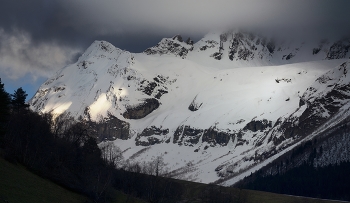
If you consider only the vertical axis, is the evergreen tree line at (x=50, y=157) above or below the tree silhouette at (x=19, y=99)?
below

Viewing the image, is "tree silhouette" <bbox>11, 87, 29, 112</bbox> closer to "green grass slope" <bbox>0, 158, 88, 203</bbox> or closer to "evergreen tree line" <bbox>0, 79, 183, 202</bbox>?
"evergreen tree line" <bbox>0, 79, 183, 202</bbox>

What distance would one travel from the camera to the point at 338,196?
190 m

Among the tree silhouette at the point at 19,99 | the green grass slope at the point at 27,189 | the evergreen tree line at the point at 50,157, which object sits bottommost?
the green grass slope at the point at 27,189

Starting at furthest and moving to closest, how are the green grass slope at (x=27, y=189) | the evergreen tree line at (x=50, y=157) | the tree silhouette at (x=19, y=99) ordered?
the tree silhouette at (x=19, y=99), the evergreen tree line at (x=50, y=157), the green grass slope at (x=27, y=189)

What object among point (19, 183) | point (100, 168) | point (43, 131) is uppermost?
point (43, 131)

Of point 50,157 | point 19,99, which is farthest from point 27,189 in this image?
point 19,99

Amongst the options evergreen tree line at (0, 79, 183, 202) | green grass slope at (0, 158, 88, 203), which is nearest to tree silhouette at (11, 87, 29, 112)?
evergreen tree line at (0, 79, 183, 202)

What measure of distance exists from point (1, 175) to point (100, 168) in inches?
1209

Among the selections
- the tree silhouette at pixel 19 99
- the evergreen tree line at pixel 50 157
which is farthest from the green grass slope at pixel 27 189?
the tree silhouette at pixel 19 99

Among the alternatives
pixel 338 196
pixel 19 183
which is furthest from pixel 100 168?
pixel 338 196

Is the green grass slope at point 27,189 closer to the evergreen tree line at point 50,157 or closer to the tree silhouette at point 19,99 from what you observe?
the evergreen tree line at point 50,157

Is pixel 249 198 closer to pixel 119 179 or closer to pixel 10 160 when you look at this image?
pixel 119 179

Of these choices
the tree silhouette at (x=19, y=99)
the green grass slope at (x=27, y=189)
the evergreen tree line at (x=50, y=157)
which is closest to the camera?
the green grass slope at (x=27, y=189)

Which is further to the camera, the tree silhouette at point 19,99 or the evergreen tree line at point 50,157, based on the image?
the tree silhouette at point 19,99
